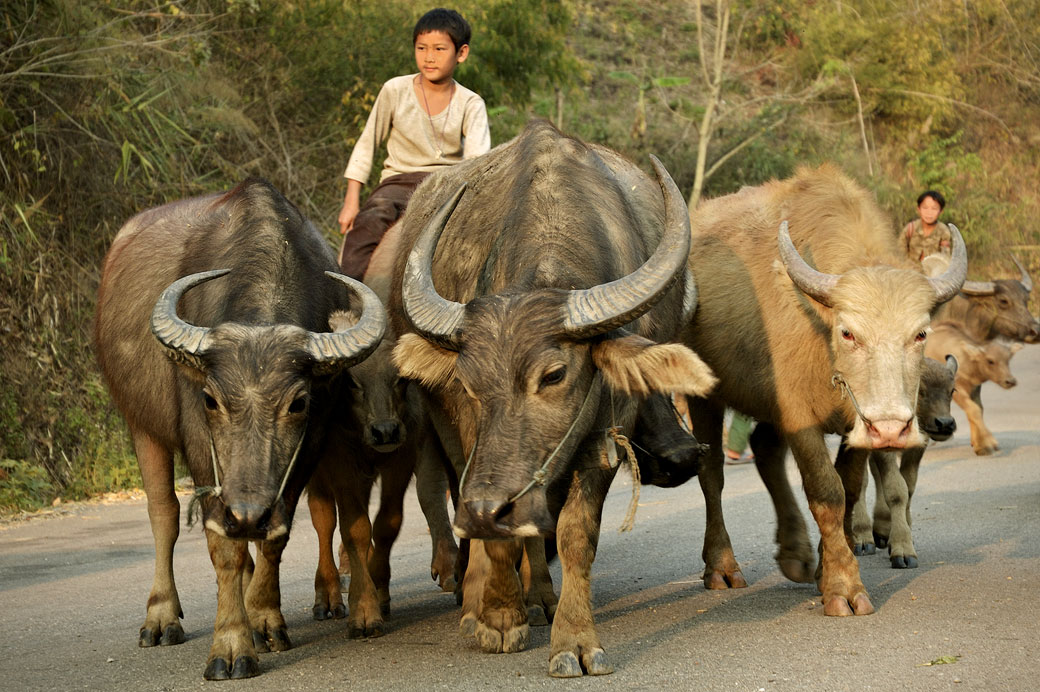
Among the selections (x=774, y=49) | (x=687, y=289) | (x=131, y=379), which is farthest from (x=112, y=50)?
(x=774, y=49)

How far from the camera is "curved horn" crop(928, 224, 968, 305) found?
20.3 ft

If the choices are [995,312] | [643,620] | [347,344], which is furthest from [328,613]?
[995,312]

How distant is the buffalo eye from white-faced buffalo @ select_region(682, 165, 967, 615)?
162 centimetres

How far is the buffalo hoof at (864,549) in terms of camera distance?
8.00 metres

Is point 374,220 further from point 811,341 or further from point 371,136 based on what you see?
point 811,341

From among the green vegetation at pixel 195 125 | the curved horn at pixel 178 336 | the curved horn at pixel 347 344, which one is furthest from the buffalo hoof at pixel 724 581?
the green vegetation at pixel 195 125

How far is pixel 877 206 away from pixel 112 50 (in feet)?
Answer: 27.3

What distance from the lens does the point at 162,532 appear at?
6551 millimetres

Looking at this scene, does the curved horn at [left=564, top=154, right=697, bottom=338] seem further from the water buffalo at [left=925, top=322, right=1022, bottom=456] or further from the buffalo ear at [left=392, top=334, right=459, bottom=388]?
the water buffalo at [left=925, top=322, right=1022, bottom=456]

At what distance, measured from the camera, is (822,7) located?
29125 mm

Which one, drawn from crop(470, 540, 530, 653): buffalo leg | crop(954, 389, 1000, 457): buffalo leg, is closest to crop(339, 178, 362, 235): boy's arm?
crop(470, 540, 530, 653): buffalo leg

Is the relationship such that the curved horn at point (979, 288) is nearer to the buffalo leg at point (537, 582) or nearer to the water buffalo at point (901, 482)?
the water buffalo at point (901, 482)

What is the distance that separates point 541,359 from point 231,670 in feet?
5.96

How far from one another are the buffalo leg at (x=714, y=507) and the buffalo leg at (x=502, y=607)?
1.50 m
